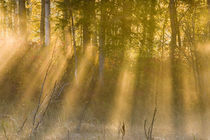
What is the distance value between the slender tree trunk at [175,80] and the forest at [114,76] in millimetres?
52

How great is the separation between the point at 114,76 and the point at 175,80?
153 inches

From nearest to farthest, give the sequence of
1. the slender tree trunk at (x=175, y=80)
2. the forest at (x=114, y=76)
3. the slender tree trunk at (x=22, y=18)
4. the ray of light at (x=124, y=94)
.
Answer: the forest at (x=114, y=76), the ray of light at (x=124, y=94), the slender tree trunk at (x=175, y=80), the slender tree trunk at (x=22, y=18)

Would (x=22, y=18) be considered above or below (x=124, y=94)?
above

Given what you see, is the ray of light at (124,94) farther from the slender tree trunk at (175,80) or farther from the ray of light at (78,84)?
the slender tree trunk at (175,80)

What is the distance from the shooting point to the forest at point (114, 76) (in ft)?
33.8

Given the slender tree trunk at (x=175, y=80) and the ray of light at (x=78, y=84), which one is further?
the slender tree trunk at (x=175, y=80)

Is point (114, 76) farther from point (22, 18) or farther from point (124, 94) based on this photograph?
point (22, 18)

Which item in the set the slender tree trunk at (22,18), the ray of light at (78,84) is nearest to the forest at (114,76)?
the ray of light at (78,84)

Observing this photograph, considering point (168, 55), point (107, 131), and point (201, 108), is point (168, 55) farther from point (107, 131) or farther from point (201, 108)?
point (107, 131)

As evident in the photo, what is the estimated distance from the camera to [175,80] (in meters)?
14.7

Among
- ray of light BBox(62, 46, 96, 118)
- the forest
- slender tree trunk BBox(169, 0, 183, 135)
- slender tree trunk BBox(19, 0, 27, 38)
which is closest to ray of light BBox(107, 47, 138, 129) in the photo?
the forest

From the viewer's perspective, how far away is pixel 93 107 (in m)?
12.0

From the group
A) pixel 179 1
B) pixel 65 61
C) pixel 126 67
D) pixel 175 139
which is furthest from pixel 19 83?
pixel 179 1

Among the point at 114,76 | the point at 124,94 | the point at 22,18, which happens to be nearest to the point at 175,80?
the point at 124,94
